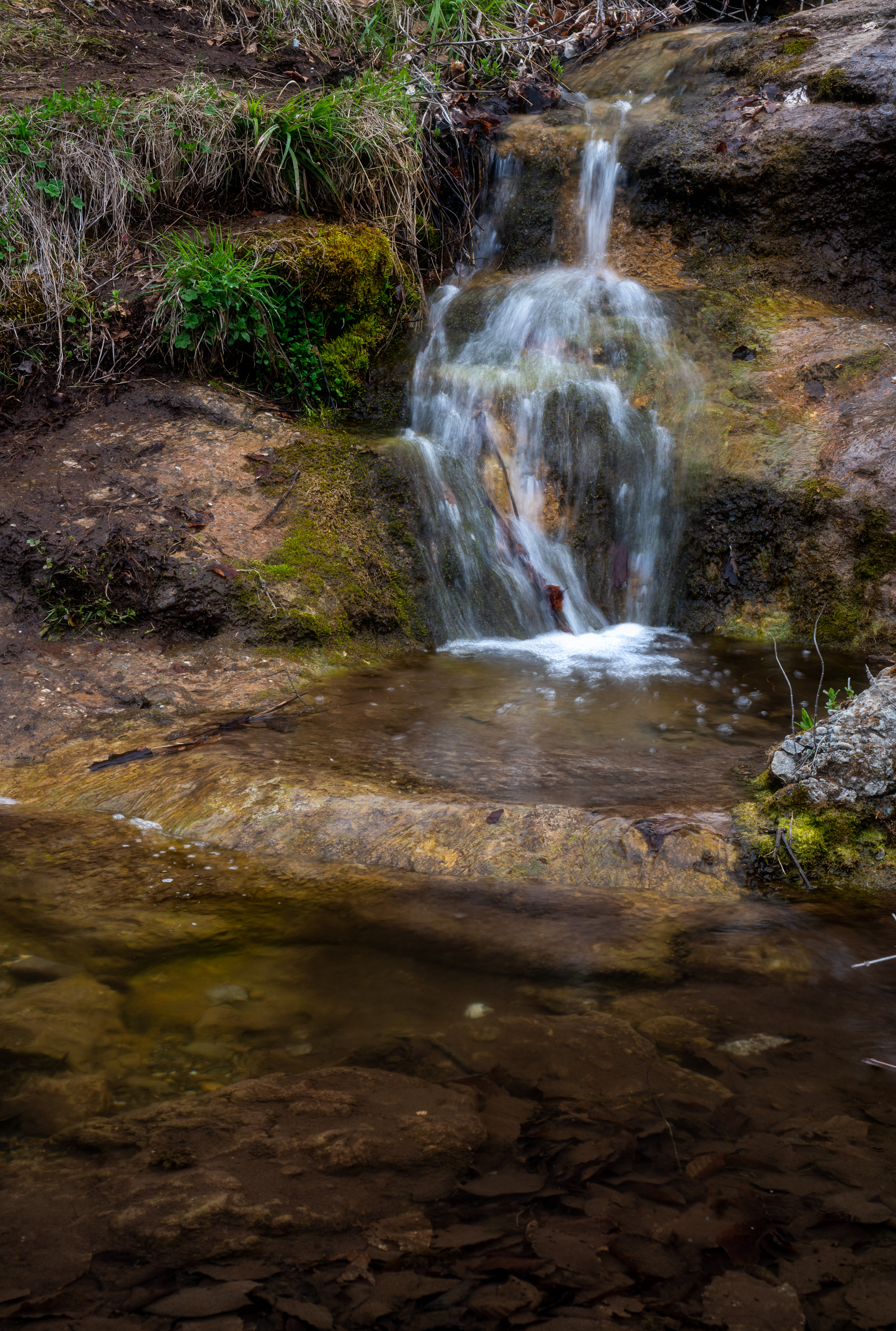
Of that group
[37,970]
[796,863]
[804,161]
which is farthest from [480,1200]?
[804,161]

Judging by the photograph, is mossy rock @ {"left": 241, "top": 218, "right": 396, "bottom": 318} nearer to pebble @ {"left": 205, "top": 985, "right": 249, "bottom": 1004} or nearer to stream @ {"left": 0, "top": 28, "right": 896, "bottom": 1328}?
stream @ {"left": 0, "top": 28, "right": 896, "bottom": 1328}

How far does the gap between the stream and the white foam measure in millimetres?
23

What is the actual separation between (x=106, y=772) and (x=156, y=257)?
4.05 m

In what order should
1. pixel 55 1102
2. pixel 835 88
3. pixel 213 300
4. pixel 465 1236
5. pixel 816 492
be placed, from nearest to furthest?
pixel 465 1236
pixel 55 1102
pixel 816 492
pixel 213 300
pixel 835 88

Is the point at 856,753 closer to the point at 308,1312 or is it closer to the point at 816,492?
the point at 308,1312

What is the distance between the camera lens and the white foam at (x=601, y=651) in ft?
15.0

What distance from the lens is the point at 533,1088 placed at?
1733 mm

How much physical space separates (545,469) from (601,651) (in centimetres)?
141

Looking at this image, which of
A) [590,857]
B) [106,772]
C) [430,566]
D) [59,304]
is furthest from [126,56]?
[590,857]

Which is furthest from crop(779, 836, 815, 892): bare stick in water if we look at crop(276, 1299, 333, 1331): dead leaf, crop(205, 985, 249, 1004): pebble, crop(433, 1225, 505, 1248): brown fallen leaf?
crop(276, 1299, 333, 1331): dead leaf

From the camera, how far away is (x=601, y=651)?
16.2 feet

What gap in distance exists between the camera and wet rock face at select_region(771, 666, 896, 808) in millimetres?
2539

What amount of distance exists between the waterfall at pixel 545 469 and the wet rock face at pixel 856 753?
8.78 feet

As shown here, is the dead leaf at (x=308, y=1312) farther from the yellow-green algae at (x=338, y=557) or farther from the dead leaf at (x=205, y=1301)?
the yellow-green algae at (x=338, y=557)
